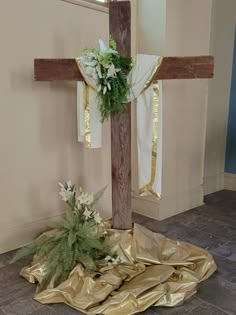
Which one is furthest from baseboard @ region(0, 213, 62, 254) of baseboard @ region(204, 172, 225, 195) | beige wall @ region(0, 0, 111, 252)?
baseboard @ region(204, 172, 225, 195)

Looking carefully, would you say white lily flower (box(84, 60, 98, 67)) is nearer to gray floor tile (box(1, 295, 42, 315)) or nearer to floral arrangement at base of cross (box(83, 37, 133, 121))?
floral arrangement at base of cross (box(83, 37, 133, 121))

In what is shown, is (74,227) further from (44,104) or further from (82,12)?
(82,12)

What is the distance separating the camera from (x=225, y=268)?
219 cm

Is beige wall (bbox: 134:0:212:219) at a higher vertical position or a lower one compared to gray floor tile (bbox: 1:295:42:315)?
higher

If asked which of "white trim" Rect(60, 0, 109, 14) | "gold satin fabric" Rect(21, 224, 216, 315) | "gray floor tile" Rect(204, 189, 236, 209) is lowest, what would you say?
"gray floor tile" Rect(204, 189, 236, 209)

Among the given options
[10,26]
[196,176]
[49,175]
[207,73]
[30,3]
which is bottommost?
[196,176]

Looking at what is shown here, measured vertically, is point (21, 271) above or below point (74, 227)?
below

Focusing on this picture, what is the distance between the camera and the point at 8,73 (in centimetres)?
225

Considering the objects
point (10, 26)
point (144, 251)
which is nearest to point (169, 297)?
point (144, 251)

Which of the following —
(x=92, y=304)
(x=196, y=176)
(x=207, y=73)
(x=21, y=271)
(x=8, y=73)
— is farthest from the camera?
(x=196, y=176)

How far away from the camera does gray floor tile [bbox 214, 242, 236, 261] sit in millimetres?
2375

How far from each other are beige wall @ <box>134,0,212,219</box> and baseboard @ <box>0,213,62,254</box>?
1129mm

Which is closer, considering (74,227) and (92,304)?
(92,304)

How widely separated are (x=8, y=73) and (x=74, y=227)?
1.20 metres
